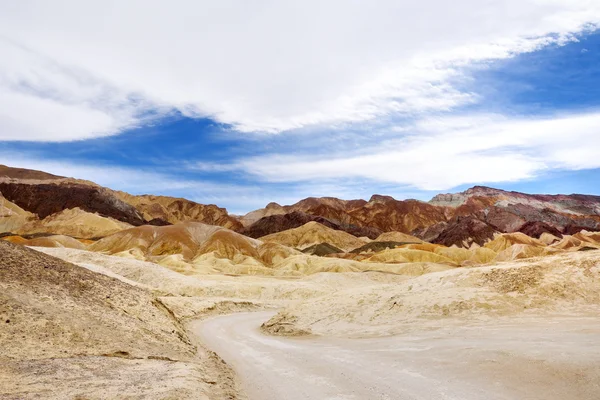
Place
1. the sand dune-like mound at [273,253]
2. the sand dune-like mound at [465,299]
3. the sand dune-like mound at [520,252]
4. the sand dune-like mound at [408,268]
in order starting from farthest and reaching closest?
the sand dune-like mound at [273,253]
the sand dune-like mound at [520,252]
the sand dune-like mound at [408,268]
the sand dune-like mound at [465,299]

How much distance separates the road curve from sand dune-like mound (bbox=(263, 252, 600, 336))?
2.75 m

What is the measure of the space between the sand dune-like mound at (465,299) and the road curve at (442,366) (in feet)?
9.02

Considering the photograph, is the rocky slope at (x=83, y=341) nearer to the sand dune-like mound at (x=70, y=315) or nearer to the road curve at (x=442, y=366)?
the sand dune-like mound at (x=70, y=315)

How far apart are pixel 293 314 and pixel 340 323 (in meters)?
6.06

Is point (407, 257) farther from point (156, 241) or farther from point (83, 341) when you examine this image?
point (83, 341)

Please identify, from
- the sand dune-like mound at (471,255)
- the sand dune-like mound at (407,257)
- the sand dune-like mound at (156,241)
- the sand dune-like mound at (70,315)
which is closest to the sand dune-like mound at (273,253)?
the sand dune-like mound at (156,241)

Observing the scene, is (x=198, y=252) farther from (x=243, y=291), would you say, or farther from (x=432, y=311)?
(x=432, y=311)

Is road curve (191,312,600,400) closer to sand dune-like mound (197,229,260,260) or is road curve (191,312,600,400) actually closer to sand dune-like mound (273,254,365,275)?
sand dune-like mound (273,254,365,275)

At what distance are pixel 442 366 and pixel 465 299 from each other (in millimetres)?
11529

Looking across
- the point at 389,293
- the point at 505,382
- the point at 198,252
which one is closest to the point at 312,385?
the point at 505,382

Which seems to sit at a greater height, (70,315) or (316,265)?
(70,315)

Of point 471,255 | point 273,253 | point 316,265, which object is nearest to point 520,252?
point 471,255

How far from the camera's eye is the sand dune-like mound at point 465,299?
25.0 meters

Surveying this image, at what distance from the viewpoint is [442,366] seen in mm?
16422
